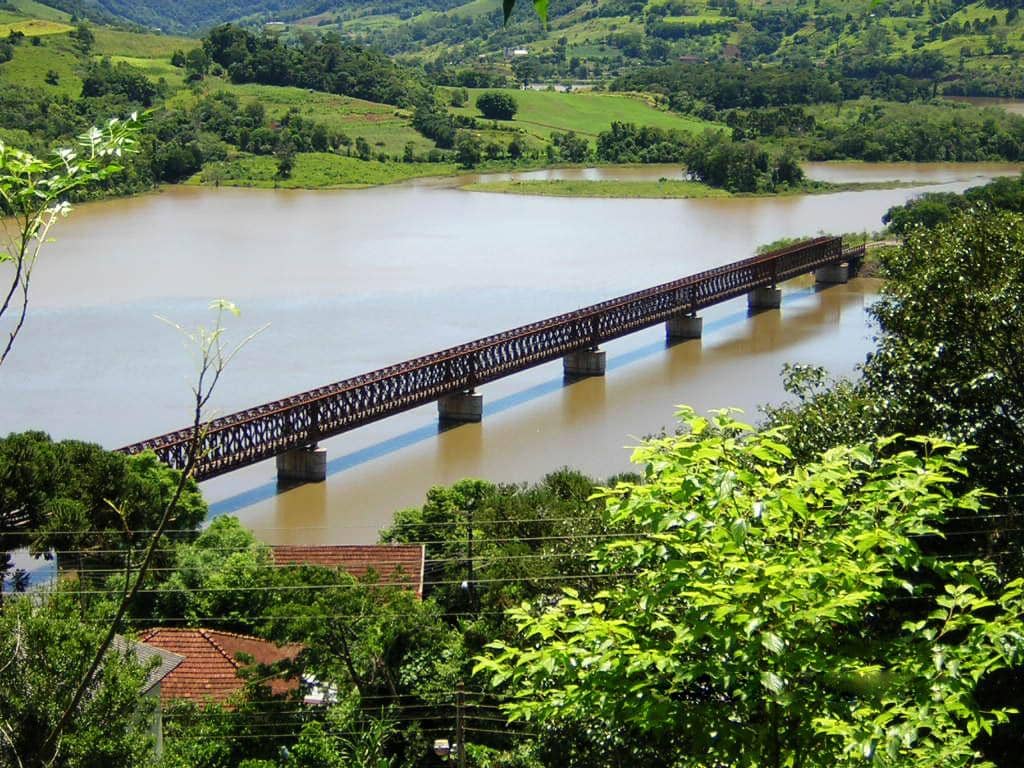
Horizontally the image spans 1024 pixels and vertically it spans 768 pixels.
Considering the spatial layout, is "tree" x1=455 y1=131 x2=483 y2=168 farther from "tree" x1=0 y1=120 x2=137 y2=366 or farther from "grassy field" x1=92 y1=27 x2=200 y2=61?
"tree" x1=0 y1=120 x2=137 y2=366

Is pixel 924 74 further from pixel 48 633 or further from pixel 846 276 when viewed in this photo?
pixel 48 633

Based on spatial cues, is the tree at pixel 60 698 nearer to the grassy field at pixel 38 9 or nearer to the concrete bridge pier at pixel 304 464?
the concrete bridge pier at pixel 304 464

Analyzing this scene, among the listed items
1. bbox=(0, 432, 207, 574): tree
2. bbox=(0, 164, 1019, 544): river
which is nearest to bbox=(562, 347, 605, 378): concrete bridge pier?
bbox=(0, 164, 1019, 544): river

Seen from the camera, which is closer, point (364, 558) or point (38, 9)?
point (364, 558)

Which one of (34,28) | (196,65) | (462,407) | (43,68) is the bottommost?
(462,407)

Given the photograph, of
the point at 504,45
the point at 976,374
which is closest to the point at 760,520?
the point at 976,374

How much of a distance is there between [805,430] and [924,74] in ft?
335

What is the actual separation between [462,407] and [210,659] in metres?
15.6

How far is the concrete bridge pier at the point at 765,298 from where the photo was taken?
42.7 m

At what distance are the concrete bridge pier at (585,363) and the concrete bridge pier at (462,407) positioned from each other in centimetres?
465

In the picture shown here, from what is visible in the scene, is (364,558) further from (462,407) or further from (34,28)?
(34,28)

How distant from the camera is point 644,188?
225 feet

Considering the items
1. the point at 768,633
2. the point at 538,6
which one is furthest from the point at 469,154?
the point at 538,6

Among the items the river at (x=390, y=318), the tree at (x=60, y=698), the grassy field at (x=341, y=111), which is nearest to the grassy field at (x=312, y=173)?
the river at (x=390, y=318)
